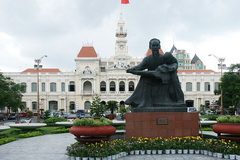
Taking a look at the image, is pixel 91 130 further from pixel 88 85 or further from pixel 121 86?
pixel 88 85

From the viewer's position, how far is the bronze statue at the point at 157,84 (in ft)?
36.4

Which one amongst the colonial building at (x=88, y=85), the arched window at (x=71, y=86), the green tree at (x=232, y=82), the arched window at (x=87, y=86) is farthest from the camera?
the arched window at (x=87, y=86)

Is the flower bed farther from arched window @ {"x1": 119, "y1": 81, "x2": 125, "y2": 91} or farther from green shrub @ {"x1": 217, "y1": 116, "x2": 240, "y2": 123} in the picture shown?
arched window @ {"x1": 119, "y1": 81, "x2": 125, "y2": 91}

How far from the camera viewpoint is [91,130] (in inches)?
360

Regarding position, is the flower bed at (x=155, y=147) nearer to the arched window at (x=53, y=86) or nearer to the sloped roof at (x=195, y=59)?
the arched window at (x=53, y=86)

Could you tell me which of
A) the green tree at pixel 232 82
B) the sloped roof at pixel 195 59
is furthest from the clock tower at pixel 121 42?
the sloped roof at pixel 195 59

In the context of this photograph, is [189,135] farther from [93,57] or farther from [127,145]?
[93,57]

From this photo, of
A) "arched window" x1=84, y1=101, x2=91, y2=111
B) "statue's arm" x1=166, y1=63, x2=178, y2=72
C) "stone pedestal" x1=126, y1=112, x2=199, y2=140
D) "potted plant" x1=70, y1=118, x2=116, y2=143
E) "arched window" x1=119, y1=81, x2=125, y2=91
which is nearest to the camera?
"potted plant" x1=70, y1=118, x2=116, y2=143

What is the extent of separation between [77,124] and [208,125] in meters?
15.1

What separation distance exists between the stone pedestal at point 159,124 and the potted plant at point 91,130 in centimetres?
122

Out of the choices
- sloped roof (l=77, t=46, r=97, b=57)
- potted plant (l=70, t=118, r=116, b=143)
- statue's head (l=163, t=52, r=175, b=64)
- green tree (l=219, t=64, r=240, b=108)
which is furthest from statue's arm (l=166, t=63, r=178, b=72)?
sloped roof (l=77, t=46, r=97, b=57)

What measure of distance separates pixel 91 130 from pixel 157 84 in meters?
3.68

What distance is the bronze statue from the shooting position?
1109cm

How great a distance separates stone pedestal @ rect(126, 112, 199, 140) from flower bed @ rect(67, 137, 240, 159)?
395mm
